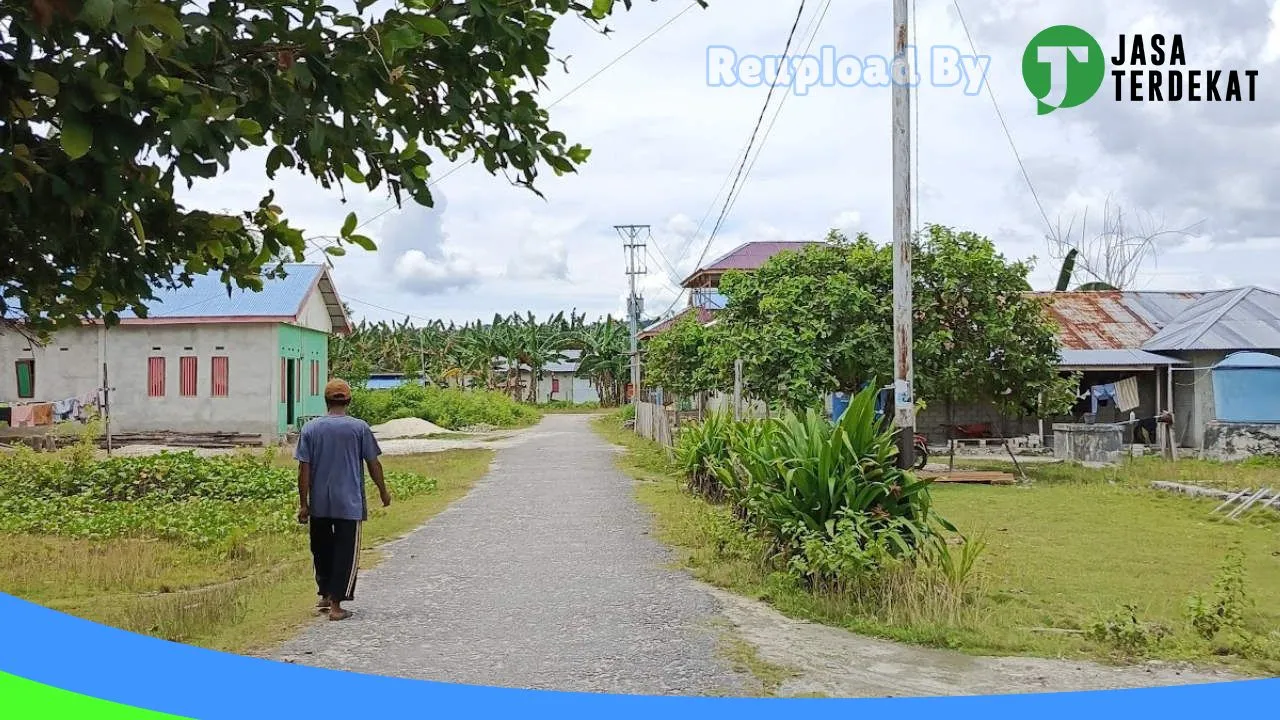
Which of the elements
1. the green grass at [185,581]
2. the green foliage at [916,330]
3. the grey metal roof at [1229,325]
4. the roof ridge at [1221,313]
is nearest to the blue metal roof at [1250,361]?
the grey metal roof at [1229,325]

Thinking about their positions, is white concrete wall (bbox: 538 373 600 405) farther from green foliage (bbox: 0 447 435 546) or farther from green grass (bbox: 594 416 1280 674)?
green foliage (bbox: 0 447 435 546)

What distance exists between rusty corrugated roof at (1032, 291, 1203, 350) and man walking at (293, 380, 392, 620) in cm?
2144

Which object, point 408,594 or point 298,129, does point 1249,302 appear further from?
point 298,129

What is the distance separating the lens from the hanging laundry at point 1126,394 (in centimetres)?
2427

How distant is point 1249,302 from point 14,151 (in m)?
26.7

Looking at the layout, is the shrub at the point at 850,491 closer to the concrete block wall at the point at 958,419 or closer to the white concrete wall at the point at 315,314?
the concrete block wall at the point at 958,419

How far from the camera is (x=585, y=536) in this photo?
1063 cm

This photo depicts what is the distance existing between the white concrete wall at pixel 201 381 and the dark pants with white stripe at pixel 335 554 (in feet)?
61.9

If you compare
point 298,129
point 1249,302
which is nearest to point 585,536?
point 298,129

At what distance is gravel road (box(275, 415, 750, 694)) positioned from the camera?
17.9 ft

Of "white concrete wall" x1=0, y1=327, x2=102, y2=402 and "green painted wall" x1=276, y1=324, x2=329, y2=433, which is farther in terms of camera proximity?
"green painted wall" x1=276, y1=324, x2=329, y2=433

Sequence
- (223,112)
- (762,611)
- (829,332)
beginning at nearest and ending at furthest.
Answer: (223,112) → (762,611) → (829,332)

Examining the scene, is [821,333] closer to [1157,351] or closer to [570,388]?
[1157,351]

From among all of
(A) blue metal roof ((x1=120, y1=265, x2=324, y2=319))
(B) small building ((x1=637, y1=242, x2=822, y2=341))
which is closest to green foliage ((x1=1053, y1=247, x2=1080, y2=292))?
(B) small building ((x1=637, y1=242, x2=822, y2=341))
